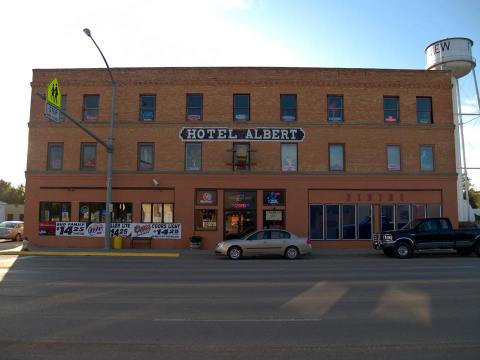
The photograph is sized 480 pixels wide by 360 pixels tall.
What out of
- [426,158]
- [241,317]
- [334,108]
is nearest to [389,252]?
[426,158]

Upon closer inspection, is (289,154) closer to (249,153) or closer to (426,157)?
(249,153)

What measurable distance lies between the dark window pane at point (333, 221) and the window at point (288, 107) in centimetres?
594

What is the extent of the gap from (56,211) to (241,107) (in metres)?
→ 13.0

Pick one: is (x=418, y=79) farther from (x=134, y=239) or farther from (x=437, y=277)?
(x=134, y=239)

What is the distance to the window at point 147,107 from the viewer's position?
27156 mm

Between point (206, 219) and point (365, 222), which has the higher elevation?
point (206, 219)

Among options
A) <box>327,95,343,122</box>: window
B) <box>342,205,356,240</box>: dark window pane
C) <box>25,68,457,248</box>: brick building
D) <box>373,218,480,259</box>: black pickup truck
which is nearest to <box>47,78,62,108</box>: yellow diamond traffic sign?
<box>25,68,457,248</box>: brick building

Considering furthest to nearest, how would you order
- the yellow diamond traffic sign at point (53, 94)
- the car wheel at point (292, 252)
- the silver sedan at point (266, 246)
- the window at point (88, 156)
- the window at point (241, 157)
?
the window at point (88, 156), the window at point (241, 157), the car wheel at point (292, 252), the silver sedan at point (266, 246), the yellow diamond traffic sign at point (53, 94)

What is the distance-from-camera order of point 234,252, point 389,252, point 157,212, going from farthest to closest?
point 157,212 → point 389,252 → point 234,252

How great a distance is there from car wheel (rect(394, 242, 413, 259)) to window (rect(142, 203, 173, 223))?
42.5 ft

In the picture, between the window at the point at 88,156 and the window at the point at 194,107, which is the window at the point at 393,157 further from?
the window at the point at 88,156

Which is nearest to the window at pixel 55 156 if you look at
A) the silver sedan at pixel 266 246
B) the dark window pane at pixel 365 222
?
the silver sedan at pixel 266 246

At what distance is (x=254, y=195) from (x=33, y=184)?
1350cm

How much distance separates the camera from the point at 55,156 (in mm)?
27094
